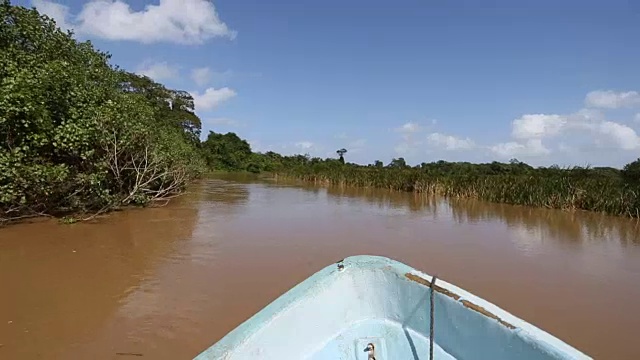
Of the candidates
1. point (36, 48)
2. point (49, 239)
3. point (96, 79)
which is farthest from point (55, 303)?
point (96, 79)

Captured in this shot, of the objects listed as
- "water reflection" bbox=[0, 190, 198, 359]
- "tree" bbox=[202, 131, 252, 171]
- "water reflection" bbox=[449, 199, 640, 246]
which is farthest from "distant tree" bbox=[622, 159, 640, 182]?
"tree" bbox=[202, 131, 252, 171]

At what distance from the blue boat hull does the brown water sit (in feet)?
4.55

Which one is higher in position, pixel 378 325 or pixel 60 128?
pixel 60 128

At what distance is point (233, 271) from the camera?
5180 mm

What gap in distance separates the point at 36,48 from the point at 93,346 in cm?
749

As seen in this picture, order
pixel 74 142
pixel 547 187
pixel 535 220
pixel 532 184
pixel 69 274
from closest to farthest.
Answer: pixel 69 274
pixel 74 142
pixel 535 220
pixel 547 187
pixel 532 184

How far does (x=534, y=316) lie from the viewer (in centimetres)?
405

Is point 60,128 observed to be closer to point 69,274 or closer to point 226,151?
point 69,274

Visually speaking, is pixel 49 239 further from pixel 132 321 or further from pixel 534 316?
pixel 534 316

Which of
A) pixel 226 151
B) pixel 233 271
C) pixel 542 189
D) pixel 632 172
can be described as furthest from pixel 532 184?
pixel 226 151

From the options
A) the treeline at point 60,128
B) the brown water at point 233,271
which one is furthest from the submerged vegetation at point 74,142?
the brown water at point 233,271

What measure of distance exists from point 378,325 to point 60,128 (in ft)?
23.3

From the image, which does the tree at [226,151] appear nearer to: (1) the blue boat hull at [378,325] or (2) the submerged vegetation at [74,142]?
(2) the submerged vegetation at [74,142]

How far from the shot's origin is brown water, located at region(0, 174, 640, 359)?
3.35 m
